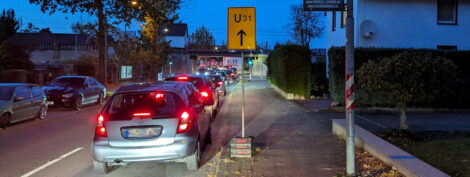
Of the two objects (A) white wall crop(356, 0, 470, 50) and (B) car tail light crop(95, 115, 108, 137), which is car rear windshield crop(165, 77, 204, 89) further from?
(A) white wall crop(356, 0, 470, 50)

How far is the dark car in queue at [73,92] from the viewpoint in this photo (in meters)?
17.3

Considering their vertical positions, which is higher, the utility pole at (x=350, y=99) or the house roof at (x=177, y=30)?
the house roof at (x=177, y=30)

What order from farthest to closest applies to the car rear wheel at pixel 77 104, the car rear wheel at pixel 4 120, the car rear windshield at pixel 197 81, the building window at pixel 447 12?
the building window at pixel 447 12 → the car rear wheel at pixel 77 104 → the car rear windshield at pixel 197 81 → the car rear wheel at pixel 4 120

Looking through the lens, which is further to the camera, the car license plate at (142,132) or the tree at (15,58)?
the tree at (15,58)

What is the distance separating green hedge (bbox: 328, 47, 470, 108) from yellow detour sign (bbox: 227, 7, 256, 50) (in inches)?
345

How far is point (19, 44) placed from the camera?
3553cm

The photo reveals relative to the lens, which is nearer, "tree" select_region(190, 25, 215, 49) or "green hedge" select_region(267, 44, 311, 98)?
"green hedge" select_region(267, 44, 311, 98)

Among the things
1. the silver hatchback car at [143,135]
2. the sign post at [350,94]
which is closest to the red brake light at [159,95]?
the silver hatchback car at [143,135]

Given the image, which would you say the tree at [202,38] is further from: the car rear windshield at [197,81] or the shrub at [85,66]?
the car rear windshield at [197,81]

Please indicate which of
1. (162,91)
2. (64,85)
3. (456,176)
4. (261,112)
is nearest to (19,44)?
(64,85)

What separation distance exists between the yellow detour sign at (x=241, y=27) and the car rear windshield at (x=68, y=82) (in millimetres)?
12517

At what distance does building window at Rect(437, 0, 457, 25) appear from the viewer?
21294 millimetres

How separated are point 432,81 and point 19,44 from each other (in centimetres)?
3587

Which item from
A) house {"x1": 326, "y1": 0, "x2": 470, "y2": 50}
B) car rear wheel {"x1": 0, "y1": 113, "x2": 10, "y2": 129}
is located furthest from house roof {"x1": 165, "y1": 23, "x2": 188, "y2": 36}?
car rear wheel {"x1": 0, "y1": 113, "x2": 10, "y2": 129}
